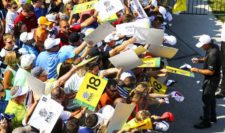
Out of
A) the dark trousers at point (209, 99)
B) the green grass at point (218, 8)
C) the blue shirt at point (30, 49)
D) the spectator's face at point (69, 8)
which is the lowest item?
the green grass at point (218, 8)

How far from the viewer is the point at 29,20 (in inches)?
462

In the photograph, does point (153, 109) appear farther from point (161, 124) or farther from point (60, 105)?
point (60, 105)

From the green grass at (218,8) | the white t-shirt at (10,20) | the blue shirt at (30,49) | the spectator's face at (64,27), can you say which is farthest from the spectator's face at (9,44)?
the green grass at (218,8)

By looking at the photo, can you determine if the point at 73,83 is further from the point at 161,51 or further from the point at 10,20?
the point at 10,20

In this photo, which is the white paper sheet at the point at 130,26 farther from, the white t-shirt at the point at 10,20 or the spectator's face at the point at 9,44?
the white t-shirt at the point at 10,20

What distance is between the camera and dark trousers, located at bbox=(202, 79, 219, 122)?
1043 cm

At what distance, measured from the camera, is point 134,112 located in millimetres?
8836

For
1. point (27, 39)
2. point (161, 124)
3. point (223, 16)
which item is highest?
point (27, 39)

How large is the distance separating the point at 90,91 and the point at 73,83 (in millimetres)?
531

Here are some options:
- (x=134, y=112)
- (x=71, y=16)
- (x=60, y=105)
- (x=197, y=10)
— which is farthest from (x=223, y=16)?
(x=60, y=105)

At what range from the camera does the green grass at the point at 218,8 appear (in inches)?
666

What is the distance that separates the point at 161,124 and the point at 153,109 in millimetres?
2775

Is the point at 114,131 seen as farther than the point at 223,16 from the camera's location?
No

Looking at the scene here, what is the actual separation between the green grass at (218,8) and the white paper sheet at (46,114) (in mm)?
9994
